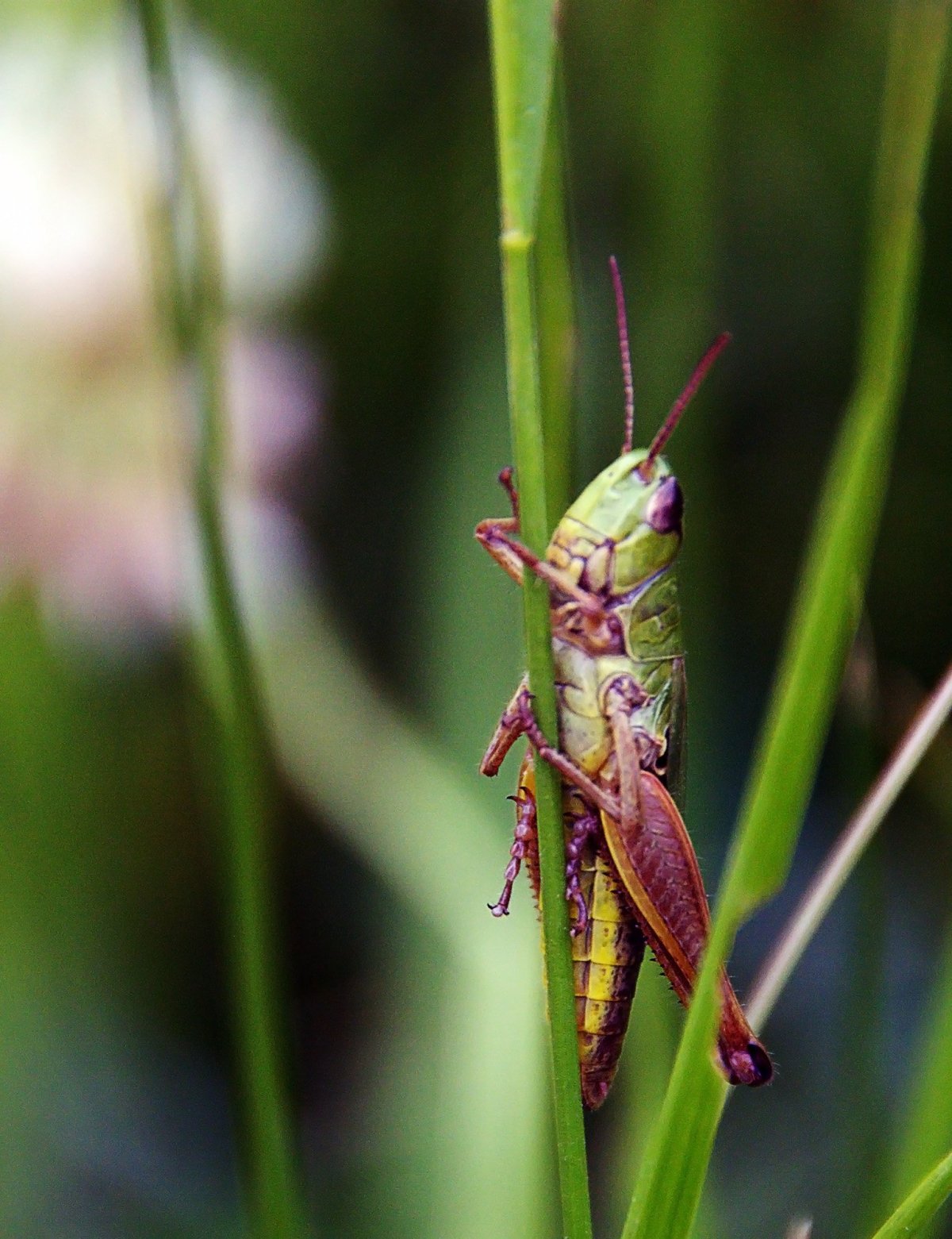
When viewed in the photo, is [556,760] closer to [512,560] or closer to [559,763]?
[559,763]

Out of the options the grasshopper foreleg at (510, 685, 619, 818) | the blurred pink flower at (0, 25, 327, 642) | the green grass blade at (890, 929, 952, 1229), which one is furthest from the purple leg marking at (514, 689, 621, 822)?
the blurred pink flower at (0, 25, 327, 642)

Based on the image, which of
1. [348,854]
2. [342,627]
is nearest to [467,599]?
[342,627]

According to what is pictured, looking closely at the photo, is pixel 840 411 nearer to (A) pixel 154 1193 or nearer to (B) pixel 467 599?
(B) pixel 467 599

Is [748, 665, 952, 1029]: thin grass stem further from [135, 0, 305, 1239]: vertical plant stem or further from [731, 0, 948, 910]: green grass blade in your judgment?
[135, 0, 305, 1239]: vertical plant stem

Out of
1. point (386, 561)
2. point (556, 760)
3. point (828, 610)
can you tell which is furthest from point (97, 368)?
point (828, 610)

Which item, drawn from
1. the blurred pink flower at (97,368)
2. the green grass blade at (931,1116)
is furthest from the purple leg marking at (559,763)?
the blurred pink flower at (97,368)

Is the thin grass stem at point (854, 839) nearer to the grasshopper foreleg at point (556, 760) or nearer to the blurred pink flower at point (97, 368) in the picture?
the grasshopper foreleg at point (556, 760)
